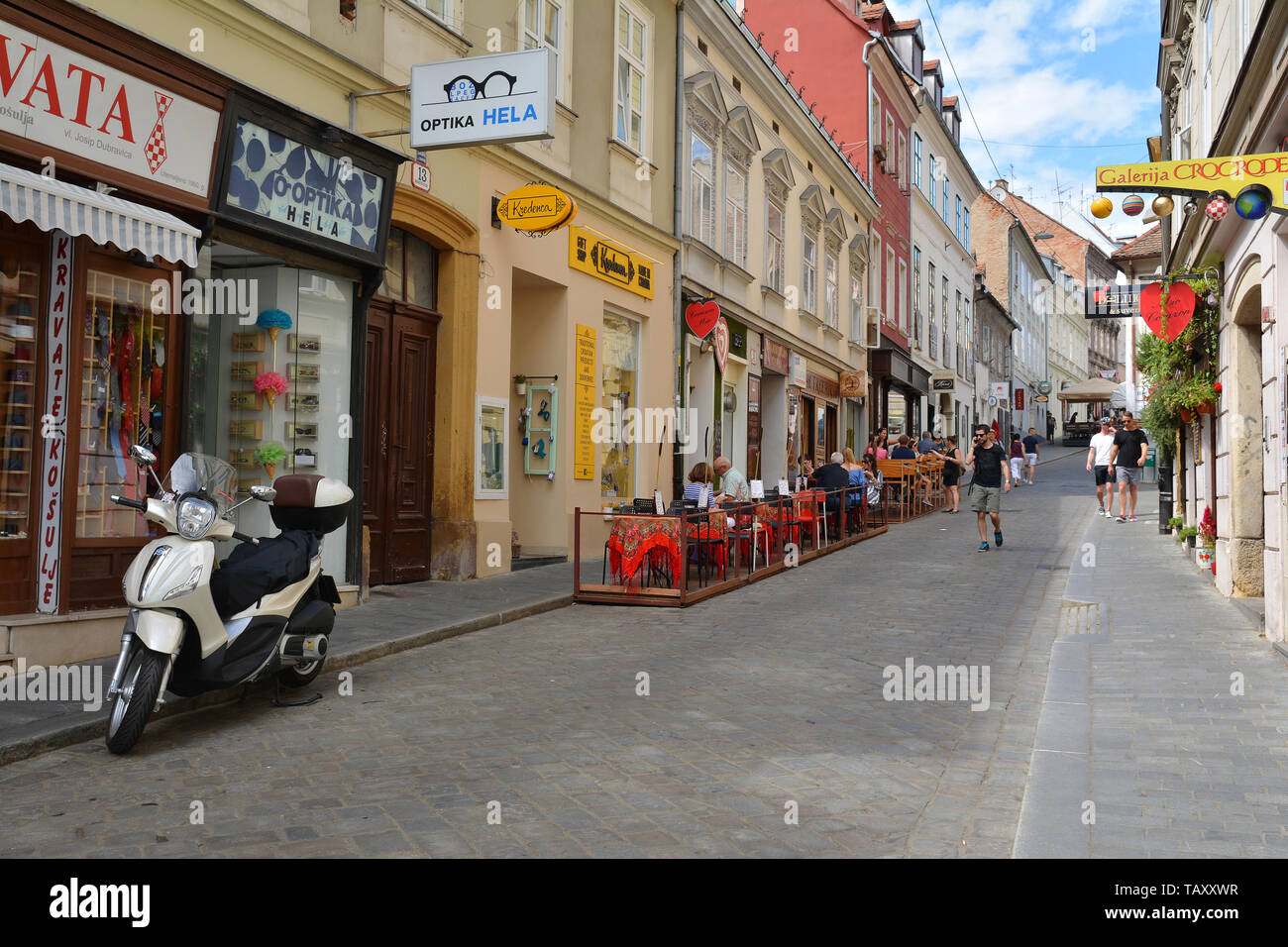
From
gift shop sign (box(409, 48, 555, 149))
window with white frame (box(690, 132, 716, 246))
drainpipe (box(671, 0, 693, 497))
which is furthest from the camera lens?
window with white frame (box(690, 132, 716, 246))

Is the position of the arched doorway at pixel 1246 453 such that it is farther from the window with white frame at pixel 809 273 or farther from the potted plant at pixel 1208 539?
the window with white frame at pixel 809 273

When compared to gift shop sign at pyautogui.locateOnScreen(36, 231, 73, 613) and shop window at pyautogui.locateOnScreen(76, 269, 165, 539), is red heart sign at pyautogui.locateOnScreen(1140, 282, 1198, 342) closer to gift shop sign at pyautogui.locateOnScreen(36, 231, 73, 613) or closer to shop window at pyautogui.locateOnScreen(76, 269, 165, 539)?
shop window at pyautogui.locateOnScreen(76, 269, 165, 539)

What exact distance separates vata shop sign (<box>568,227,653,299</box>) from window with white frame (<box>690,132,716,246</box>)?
2.08 m

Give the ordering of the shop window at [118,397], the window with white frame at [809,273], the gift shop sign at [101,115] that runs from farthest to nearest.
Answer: the window with white frame at [809,273], the shop window at [118,397], the gift shop sign at [101,115]

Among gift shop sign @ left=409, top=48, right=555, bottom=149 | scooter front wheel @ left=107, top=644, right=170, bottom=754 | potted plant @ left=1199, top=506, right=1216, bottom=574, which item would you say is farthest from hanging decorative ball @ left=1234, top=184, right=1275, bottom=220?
scooter front wheel @ left=107, top=644, right=170, bottom=754

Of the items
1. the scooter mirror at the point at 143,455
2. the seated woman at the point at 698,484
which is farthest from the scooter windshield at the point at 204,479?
the seated woman at the point at 698,484

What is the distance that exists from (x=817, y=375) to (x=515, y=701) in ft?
65.8

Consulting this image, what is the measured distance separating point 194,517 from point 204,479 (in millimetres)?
300

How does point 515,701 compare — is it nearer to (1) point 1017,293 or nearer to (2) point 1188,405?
(2) point 1188,405

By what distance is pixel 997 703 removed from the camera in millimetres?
6832

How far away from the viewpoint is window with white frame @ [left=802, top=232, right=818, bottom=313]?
79.9ft

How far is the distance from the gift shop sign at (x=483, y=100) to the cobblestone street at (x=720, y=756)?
13.7 ft

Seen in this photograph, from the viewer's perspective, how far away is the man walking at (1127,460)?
19031 mm

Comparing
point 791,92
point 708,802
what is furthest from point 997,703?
point 791,92
